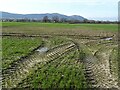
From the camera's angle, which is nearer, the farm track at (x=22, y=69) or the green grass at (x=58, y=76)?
the green grass at (x=58, y=76)

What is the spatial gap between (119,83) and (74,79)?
2.29 meters

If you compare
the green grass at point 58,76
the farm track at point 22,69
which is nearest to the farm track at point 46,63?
the farm track at point 22,69

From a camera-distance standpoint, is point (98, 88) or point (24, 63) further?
point (24, 63)

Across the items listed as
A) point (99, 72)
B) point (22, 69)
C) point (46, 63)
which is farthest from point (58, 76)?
point (46, 63)

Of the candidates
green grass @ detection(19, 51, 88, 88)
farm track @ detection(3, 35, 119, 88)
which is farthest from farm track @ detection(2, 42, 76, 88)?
green grass @ detection(19, 51, 88, 88)

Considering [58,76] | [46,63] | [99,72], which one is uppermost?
[46,63]

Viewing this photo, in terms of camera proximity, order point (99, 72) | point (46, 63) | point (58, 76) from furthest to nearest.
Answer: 1. point (46, 63)
2. point (99, 72)
3. point (58, 76)

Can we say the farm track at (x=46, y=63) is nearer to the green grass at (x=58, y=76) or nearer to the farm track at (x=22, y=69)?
the farm track at (x=22, y=69)

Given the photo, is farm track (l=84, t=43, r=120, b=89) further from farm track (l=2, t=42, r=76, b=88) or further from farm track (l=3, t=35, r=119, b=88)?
farm track (l=2, t=42, r=76, b=88)

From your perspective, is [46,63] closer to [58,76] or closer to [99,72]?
[99,72]

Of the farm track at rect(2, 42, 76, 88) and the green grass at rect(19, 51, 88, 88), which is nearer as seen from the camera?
the green grass at rect(19, 51, 88, 88)

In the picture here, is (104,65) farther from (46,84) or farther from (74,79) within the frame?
(46,84)

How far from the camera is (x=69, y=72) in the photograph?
1645cm

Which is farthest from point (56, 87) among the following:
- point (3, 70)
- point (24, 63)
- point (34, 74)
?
point (24, 63)
